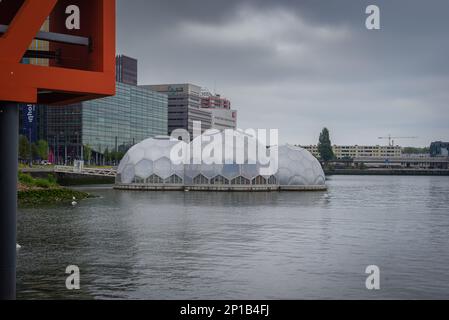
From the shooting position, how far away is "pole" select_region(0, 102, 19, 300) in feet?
40.9

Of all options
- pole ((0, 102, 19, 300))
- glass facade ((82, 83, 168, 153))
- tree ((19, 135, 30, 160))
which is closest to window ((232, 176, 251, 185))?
tree ((19, 135, 30, 160))

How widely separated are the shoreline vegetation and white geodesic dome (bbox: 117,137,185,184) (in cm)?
1980

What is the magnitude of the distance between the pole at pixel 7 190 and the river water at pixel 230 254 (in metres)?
4.67

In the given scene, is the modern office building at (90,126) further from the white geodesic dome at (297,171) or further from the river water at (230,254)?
the river water at (230,254)

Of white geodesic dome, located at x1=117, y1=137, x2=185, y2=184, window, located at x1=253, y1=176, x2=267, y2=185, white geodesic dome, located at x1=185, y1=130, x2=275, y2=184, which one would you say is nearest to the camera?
white geodesic dome, located at x1=185, y1=130, x2=275, y2=184

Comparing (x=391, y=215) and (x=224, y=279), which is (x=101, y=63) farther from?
(x=391, y=215)

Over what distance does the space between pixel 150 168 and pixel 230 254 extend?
185 ft

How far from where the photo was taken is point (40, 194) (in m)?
53.2

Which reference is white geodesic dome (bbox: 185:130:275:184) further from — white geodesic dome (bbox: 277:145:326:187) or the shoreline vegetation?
the shoreline vegetation

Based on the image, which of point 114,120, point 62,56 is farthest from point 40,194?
point 114,120

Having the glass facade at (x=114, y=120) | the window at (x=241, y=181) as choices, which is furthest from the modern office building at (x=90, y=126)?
the window at (x=241, y=181)

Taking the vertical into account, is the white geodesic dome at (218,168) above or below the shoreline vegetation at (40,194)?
above

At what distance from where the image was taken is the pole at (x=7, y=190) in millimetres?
12453
